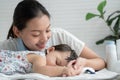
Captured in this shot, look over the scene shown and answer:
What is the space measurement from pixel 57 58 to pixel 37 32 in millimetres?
165

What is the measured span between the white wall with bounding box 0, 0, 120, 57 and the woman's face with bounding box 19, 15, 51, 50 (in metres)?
1.83

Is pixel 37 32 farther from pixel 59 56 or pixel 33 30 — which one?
pixel 59 56

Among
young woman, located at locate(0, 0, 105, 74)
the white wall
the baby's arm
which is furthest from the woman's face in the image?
the white wall

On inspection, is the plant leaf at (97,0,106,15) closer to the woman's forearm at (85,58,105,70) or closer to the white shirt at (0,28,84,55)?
the white shirt at (0,28,84,55)

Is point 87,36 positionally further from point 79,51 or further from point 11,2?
point 79,51

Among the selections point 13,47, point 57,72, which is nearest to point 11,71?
point 57,72

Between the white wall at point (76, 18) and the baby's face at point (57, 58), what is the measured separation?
1.81 metres

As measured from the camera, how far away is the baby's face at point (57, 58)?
1.26 m

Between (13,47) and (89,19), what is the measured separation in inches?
64.9

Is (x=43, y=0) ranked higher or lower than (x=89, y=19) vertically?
higher

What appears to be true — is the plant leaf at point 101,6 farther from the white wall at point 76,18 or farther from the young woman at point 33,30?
the young woman at point 33,30

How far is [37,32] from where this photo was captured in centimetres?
121

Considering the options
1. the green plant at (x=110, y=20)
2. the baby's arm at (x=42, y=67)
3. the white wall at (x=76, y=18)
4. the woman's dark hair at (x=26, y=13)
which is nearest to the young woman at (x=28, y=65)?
the baby's arm at (x=42, y=67)

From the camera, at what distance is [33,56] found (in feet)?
3.77
